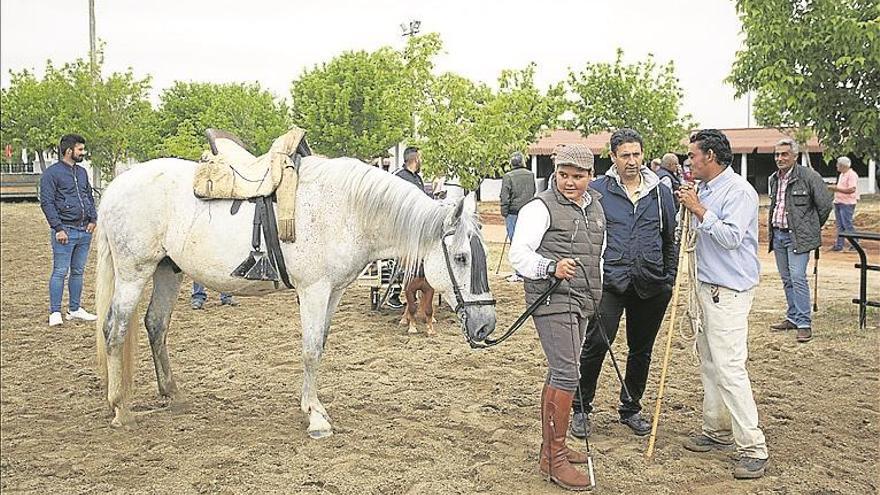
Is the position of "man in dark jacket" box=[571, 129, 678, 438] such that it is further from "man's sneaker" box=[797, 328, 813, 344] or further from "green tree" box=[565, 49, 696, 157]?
"green tree" box=[565, 49, 696, 157]

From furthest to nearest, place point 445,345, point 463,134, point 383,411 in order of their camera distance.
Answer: point 463,134 < point 445,345 < point 383,411

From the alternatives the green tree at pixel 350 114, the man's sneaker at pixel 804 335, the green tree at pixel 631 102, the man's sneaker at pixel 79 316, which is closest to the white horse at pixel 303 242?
the man's sneaker at pixel 79 316

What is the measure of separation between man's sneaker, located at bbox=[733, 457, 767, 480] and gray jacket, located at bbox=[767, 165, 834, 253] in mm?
3791

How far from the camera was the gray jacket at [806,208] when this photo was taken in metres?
6.91

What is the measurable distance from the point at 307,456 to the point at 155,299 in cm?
180

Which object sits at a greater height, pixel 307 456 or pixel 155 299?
pixel 155 299

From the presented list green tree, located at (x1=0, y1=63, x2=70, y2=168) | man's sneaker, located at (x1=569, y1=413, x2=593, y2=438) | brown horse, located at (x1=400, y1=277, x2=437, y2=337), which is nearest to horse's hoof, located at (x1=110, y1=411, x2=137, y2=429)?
man's sneaker, located at (x1=569, y1=413, x2=593, y2=438)

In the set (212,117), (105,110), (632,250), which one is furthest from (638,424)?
(212,117)

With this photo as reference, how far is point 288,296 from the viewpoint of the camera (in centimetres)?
936

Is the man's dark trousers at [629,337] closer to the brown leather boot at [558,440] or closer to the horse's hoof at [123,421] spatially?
the brown leather boot at [558,440]

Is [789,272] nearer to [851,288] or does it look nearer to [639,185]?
[851,288]

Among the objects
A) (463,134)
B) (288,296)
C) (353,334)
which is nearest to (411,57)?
(463,134)

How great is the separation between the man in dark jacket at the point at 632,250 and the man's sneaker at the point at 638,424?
1 centimetres

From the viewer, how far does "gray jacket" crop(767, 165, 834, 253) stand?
22.7 feet
